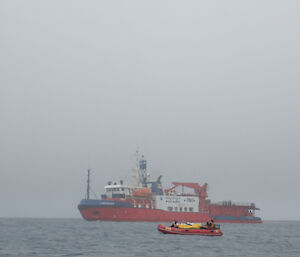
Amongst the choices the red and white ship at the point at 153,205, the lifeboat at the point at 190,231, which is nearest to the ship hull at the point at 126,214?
the red and white ship at the point at 153,205

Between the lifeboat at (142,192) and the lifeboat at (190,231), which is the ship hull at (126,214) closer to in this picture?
the lifeboat at (142,192)

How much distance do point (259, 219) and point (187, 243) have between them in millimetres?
71424

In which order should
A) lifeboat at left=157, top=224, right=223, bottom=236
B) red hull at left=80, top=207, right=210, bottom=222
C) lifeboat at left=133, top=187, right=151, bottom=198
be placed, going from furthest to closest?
1. lifeboat at left=133, top=187, right=151, bottom=198
2. red hull at left=80, top=207, right=210, bottom=222
3. lifeboat at left=157, top=224, right=223, bottom=236

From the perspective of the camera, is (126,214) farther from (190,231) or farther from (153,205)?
(190,231)

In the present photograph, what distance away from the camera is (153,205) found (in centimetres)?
10488

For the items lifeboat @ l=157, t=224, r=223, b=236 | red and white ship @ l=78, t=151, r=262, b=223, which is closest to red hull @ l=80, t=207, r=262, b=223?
red and white ship @ l=78, t=151, r=262, b=223

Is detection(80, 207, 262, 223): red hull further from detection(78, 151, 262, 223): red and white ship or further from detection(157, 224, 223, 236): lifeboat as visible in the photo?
detection(157, 224, 223, 236): lifeboat

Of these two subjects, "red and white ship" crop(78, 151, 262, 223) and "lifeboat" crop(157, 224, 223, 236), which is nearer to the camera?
"lifeboat" crop(157, 224, 223, 236)

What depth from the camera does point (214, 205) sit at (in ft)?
377

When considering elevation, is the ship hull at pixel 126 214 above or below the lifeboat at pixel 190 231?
above

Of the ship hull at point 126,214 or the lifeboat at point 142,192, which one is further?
the lifeboat at point 142,192

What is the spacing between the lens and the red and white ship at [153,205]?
97.3 m

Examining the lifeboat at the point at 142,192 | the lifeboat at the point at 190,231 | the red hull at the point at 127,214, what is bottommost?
the lifeboat at the point at 190,231

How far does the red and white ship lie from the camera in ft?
319
